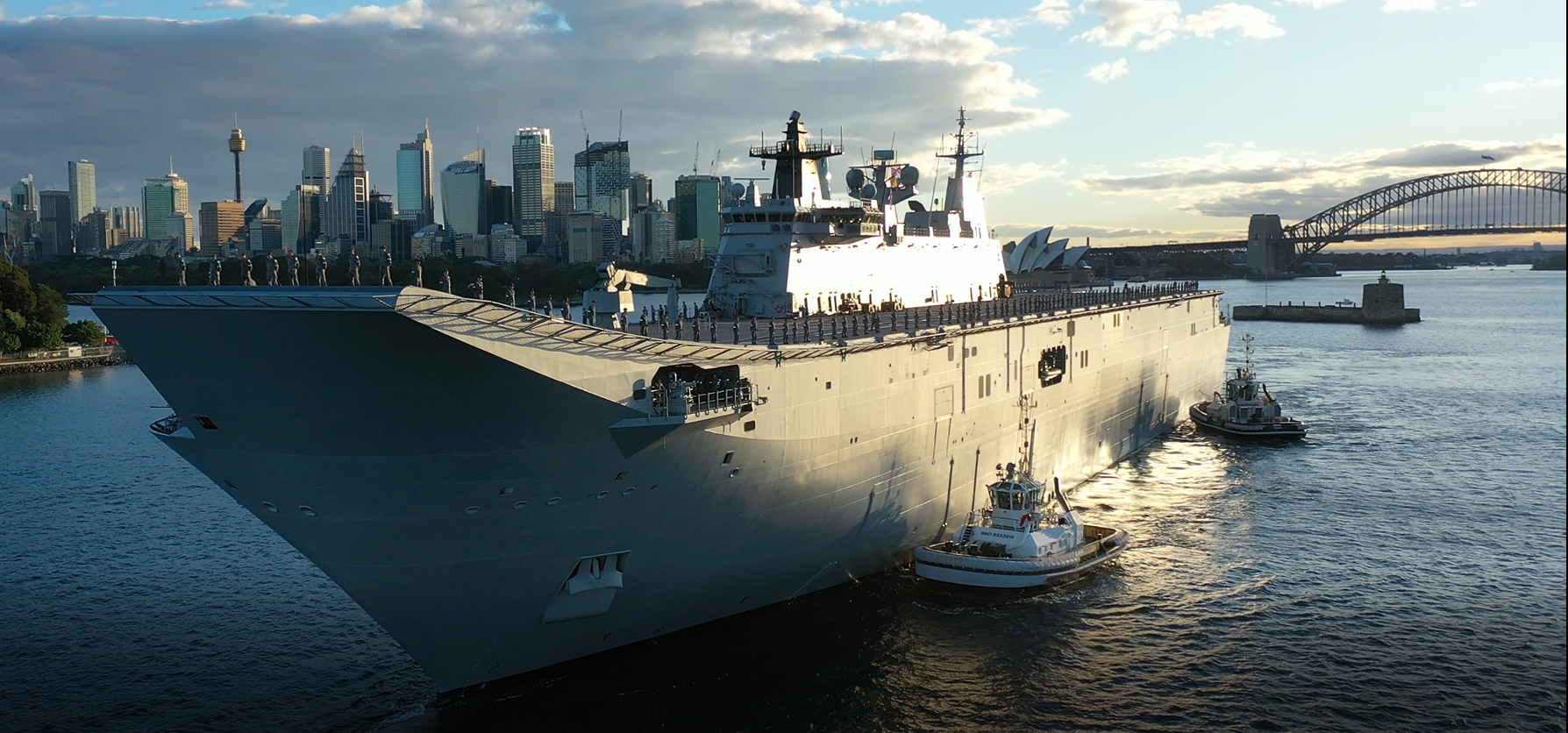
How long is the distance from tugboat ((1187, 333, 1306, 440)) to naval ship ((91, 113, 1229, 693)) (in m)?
16.7

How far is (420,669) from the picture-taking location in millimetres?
16953

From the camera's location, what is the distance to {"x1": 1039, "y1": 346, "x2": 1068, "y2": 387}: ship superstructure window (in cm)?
2678

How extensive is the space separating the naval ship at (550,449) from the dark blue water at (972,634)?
1226 millimetres

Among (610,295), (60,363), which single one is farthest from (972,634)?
(60,363)

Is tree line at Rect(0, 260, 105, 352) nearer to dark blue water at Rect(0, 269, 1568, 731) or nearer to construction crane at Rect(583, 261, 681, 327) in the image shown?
dark blue water at Rect(0, 269, 1568, 731)

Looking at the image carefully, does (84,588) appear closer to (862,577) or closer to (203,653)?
(203,653)

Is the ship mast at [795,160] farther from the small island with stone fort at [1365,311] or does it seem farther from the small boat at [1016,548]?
the small island with stone fort at [1365,311]

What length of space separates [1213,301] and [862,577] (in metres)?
30.3

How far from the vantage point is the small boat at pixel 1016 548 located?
20406 millimetres

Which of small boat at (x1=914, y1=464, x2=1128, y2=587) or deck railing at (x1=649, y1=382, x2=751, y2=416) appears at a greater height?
deck railing at (x1=649, y1=382, x2=751, y2=416)

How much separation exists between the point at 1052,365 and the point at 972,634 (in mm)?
10331

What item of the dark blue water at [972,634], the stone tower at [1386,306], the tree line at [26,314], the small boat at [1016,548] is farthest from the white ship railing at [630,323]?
the stone tower at [1386,306]

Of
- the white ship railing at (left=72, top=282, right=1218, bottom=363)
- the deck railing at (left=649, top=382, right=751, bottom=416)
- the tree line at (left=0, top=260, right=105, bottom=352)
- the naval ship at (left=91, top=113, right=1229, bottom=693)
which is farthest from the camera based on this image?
the tree line at (left=0, top=260, right=105, bottom=352)

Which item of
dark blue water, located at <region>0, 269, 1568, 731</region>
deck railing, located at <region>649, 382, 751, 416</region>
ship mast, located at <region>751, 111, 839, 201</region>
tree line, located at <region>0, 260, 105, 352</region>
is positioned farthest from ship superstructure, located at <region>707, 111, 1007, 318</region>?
tree line, located at <region>0, 260, 105, 352</region>
